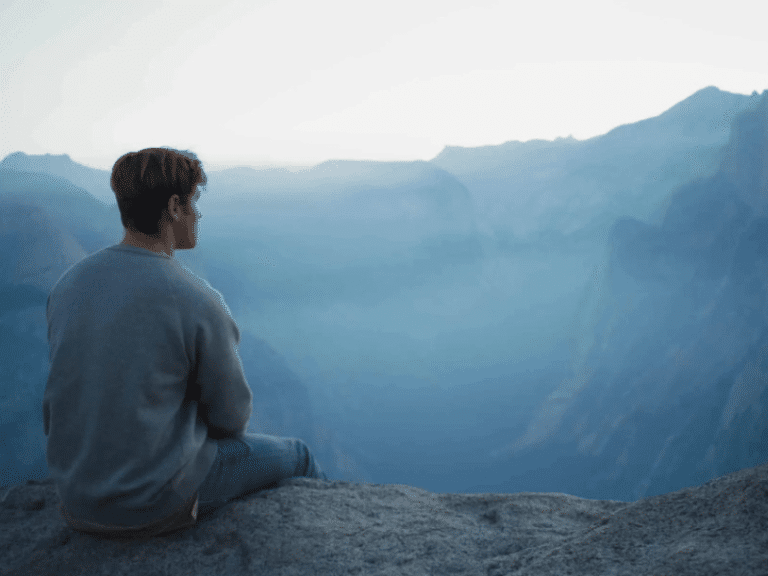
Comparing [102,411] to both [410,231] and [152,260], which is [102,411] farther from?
[410,231]

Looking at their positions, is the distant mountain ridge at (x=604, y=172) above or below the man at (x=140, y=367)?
above

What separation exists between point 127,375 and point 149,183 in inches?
18.2

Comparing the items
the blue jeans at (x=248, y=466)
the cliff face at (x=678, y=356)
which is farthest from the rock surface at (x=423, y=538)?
the cliff face at (x=678, y=356)

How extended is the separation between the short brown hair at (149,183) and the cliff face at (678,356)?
18145mm

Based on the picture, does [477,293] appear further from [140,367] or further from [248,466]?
[140,367]

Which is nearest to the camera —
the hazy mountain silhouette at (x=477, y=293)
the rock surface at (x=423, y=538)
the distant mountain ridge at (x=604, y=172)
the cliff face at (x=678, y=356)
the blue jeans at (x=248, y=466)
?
the rock surface at (x=423, y=538)

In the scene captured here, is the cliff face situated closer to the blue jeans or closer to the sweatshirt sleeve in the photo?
the blue jeans

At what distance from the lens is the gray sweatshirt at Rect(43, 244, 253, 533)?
3.67 feet

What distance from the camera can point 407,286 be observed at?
108 ft

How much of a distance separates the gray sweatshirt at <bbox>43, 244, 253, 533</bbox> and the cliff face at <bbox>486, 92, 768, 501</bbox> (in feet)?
59.0

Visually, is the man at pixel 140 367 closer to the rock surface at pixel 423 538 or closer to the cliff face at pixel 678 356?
the rock surface at pixel 423 538

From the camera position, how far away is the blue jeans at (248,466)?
1427mm

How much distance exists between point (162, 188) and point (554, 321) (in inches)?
1260

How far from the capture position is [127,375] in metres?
1.12
